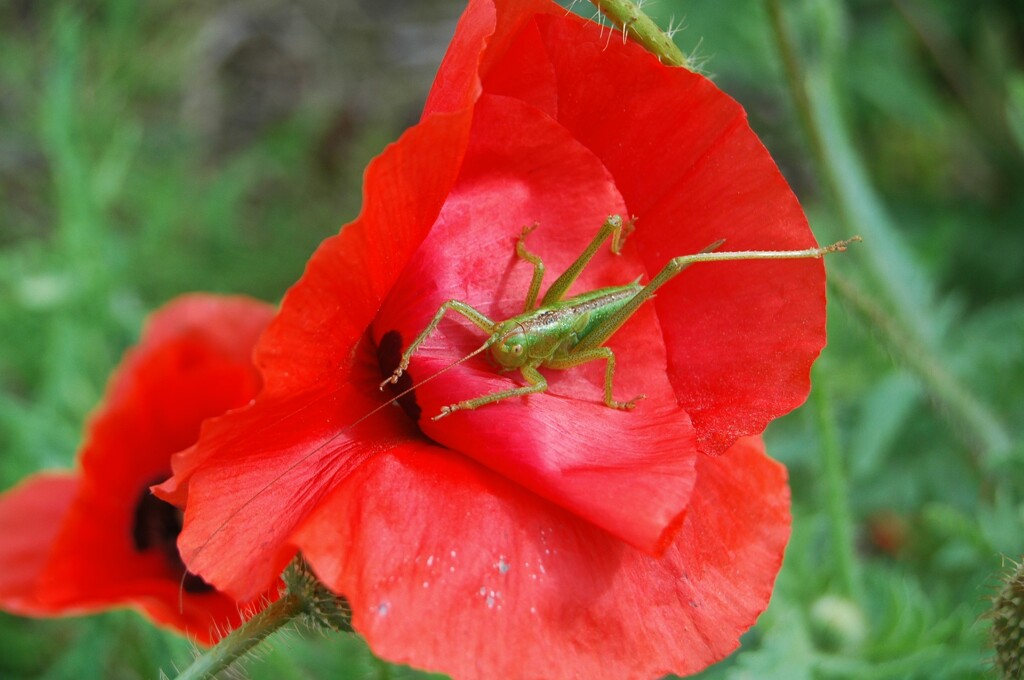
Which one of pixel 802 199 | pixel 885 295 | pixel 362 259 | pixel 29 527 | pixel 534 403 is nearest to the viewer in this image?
pixel 362 259

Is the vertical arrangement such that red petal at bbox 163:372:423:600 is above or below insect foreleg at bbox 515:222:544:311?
below

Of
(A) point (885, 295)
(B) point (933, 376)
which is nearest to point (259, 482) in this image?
(B) point (933, 376)

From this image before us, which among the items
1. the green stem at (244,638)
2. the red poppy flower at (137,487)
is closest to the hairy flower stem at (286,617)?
the green stem at (244,638)

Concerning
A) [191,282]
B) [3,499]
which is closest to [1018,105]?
[3,499]

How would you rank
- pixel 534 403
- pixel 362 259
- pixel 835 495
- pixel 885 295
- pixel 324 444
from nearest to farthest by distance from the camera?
pixel 362 259, pixel 324 444, pixel 534 403, pixel 835 495, pixel 885 295

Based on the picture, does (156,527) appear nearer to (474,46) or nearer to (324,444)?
(324,444)

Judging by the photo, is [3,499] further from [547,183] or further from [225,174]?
[225,174]

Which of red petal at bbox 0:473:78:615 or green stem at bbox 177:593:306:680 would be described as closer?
green stem at bbox 177:593:306:680

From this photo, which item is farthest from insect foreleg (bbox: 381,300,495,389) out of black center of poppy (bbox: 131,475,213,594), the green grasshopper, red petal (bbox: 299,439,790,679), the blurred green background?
black center of poppy (bbox: 131,475,213,594)

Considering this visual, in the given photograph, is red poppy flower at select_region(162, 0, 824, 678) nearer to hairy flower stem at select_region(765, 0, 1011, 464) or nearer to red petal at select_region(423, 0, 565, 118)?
red petal at select_region(423, 0, 565, 118)
